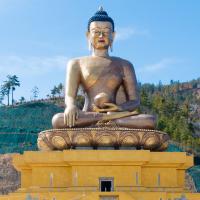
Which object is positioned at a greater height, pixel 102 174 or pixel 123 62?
pixel 123 62

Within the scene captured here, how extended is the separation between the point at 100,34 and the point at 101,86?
1468 mm

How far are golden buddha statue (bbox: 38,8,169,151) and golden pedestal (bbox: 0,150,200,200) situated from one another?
586 millimetres

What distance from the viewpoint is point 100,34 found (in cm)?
1535

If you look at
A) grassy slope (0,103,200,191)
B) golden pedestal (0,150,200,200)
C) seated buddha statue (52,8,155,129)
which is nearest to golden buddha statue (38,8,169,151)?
seated buddha statue (52,8,155,129)

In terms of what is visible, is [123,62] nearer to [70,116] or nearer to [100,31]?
[100,31]

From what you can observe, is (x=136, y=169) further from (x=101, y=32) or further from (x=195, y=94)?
(x=195, y=94)

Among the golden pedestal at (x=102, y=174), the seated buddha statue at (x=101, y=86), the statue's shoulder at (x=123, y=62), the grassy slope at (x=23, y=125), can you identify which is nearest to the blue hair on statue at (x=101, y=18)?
the seated buddha statue at (x=101, y=86)

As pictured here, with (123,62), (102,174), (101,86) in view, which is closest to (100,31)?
(123,62)

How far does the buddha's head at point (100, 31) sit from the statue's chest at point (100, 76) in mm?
723

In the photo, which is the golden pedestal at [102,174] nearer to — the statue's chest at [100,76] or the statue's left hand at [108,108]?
the statue's left hand at [108,108]

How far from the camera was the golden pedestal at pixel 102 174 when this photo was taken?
1265 cm

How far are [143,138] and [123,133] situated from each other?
49cm

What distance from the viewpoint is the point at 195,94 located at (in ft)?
292

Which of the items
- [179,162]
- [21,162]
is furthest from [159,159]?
[21,162]
